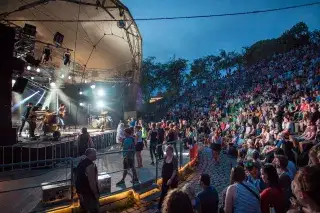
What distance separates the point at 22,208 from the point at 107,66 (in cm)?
1723

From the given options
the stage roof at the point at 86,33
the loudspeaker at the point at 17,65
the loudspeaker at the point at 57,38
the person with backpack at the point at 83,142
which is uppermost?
the stage roof at the point at 86,33

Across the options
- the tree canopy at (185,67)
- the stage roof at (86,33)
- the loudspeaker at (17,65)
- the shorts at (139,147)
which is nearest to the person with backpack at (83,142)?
the shorts at (139,147)

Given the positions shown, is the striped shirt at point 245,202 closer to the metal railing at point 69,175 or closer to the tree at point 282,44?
the metal railing at point 69,175

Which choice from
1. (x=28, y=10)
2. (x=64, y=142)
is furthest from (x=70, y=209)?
(x=28, y=10)

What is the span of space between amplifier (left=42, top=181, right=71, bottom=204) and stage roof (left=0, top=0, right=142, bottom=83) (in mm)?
5948

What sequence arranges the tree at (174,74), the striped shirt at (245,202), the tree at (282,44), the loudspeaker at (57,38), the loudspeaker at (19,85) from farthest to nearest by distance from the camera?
the tree at (174,74), the tree at (282,44), the loudspeaker at (57,38), the loudspeaker at (19,85), the striped shirt at (245,202)

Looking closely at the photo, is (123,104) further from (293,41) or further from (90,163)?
(293,41)

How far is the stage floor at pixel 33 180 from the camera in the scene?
636 centimetres

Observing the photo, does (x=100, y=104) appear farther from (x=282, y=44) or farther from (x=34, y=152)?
(x=282, y=44)

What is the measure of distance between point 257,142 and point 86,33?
494 inches

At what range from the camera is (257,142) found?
12.6 m

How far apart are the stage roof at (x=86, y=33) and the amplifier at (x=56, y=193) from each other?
234 inches

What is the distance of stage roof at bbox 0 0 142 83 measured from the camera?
13078 millimetres

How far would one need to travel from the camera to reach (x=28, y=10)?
42.7 feet
